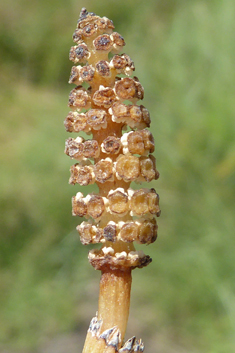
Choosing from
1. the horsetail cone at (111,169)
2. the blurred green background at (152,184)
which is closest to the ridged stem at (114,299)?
the horsetail cone at (111,169)

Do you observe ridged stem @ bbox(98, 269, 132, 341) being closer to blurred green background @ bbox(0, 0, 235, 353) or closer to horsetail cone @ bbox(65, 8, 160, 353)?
horsetail cone @ bbox(65, 8, 160, 353)

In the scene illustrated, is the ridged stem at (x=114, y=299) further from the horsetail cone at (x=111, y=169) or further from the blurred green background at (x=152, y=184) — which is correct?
the blurred green background at (x=152, y=184)

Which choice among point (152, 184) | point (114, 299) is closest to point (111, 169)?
point (114, 299)

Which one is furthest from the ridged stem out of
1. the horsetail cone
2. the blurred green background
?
the blurred green background

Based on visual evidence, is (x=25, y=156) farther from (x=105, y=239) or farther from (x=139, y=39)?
(x=105, y=239)

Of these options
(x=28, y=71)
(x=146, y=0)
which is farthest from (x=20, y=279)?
(x=146, y=0)

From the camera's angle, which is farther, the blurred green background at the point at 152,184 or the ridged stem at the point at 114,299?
the blurred green background at the point at 152,184
